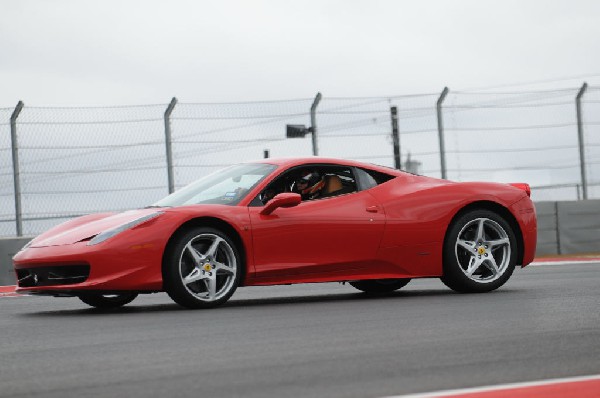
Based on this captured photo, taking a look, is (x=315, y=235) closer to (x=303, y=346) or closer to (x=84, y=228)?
(x=84, y=228)

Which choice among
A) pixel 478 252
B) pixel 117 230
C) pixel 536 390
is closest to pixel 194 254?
pixel 117 230

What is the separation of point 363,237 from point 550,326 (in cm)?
271

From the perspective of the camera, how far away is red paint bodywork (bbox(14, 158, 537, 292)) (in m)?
8.84

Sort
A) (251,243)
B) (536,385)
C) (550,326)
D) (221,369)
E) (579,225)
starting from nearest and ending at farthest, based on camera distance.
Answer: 1. (536,385)
2. (221,369)
3. (550,326)
4. (251,243)
5. (579,225)

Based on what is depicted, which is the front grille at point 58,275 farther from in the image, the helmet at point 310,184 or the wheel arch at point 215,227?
the helmet at point 310,184

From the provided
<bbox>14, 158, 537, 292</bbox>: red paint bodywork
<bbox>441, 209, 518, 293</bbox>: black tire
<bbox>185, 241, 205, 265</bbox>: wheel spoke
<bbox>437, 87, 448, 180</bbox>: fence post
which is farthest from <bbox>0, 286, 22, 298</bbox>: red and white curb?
<bbox>437, 87, 448, 180</bbox>: fence post

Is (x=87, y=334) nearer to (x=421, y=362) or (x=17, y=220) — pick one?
(x=421, y=362)

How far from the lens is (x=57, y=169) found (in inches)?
621

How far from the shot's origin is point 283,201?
30.5 feet

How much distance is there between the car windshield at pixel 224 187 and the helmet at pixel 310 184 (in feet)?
0.91

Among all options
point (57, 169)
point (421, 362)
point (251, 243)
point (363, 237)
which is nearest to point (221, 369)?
point (421, 362)

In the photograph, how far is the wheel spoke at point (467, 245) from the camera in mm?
10281

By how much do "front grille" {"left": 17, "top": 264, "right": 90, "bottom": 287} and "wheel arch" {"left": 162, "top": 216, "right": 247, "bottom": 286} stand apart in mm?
626

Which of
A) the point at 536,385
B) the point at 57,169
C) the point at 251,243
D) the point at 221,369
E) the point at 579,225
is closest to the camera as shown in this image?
the point at 536,385
